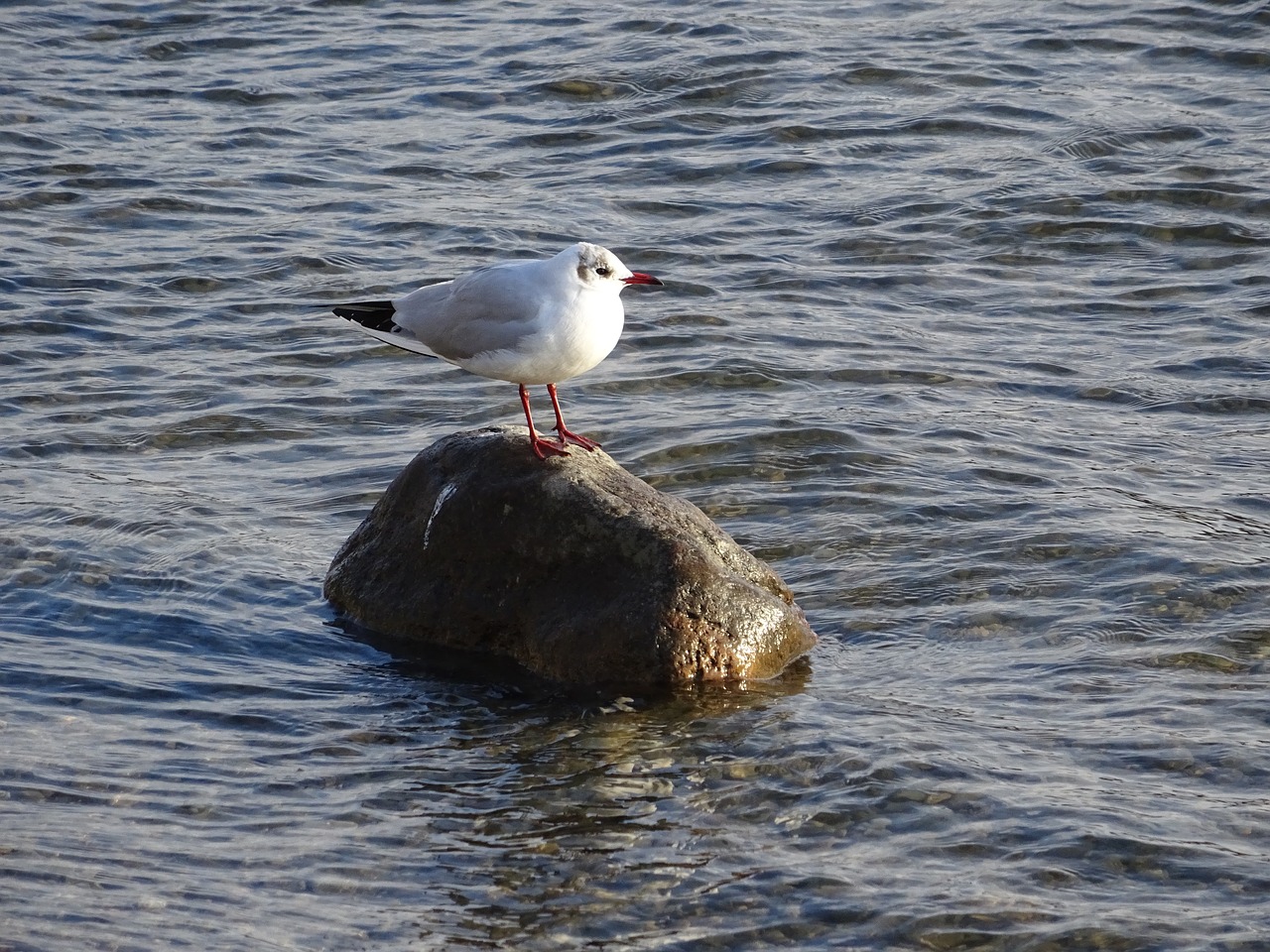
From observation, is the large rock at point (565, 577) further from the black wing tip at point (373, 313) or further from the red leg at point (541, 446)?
the black wing tip at point (373, 313)

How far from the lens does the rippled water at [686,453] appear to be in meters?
5.10

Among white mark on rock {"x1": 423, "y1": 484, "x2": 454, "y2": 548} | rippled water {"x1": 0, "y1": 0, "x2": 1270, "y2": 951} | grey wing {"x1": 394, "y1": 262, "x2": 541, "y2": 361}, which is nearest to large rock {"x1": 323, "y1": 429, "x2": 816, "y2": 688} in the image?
white mark on rock {"x1": 423, "y1": 484, "x2": 454, "y2": 548}

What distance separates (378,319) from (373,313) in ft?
0.10

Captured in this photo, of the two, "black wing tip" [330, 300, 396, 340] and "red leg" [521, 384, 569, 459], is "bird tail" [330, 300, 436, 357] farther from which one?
"red leg" [521, 384, 569, 459]

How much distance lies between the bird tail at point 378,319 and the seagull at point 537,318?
0.23 meters

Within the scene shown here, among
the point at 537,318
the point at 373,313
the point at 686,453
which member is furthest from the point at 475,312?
the point at 686,453

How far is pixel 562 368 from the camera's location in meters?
6.27

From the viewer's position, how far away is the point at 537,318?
617 centimetres

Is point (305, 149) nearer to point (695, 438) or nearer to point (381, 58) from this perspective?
point (381, 58)

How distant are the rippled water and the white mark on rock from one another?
532 mm

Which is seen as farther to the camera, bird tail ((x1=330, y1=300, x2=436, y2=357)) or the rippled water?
bird tail ((x1=330, y1=300, x2=436, y2=357))

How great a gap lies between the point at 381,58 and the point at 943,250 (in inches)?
244

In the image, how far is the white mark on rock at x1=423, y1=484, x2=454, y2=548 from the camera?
21.7 ft

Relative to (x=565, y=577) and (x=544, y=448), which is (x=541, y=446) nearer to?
(x=544, y=448)
